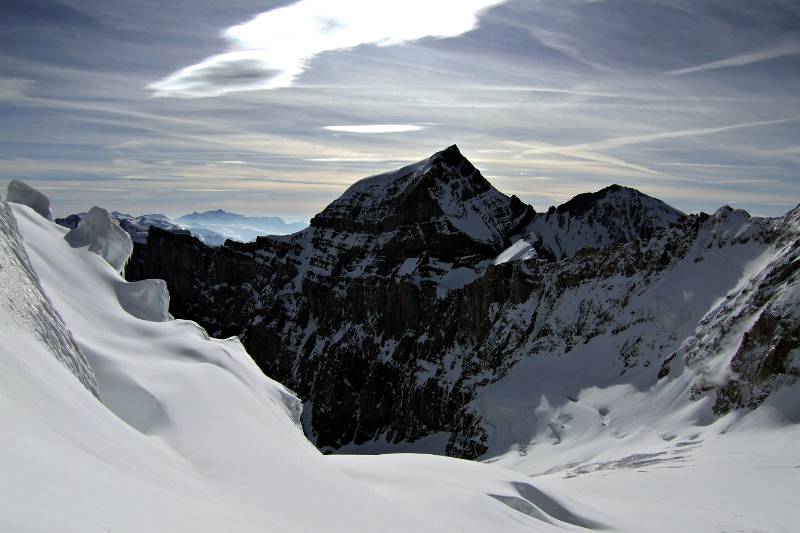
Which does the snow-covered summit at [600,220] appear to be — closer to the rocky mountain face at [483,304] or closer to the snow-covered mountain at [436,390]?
the rocky mountain face at [483,304]

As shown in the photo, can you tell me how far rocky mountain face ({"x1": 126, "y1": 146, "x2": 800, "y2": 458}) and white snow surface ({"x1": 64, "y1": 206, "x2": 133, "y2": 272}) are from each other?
51449 mm

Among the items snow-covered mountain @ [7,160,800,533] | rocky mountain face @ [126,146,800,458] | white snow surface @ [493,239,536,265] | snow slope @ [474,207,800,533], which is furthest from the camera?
white snow surface @ [493,239,536,265]

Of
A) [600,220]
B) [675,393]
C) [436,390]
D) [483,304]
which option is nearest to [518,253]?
[483,304]

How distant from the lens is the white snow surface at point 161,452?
7047mm

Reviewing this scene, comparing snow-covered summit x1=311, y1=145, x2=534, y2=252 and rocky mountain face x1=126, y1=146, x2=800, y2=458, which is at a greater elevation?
snow-covered summit x1=311, y1=145, x2=534, y2=252

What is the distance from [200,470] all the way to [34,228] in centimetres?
1949

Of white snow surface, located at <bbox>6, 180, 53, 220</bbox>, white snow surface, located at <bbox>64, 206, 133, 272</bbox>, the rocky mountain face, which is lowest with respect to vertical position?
the rocky mountain face

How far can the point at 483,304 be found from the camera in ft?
381

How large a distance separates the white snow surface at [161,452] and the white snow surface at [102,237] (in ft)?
20.6

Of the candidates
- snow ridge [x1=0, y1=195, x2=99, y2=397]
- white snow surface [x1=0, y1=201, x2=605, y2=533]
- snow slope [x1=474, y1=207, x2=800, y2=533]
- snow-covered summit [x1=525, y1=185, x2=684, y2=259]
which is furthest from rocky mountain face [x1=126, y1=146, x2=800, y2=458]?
snow ridge [x1=0, y1=195, x2=99, y2=397]

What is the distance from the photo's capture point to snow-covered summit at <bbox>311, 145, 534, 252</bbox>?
538 ft

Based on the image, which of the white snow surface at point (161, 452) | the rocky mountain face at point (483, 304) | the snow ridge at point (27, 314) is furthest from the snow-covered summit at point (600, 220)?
the snow ridge at point (27, 314)

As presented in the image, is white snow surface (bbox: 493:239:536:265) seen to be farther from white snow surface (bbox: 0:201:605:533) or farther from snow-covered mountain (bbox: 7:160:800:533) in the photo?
white snow surface (bbox: 0:201:605:533)

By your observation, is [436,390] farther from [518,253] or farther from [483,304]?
[518,253]
